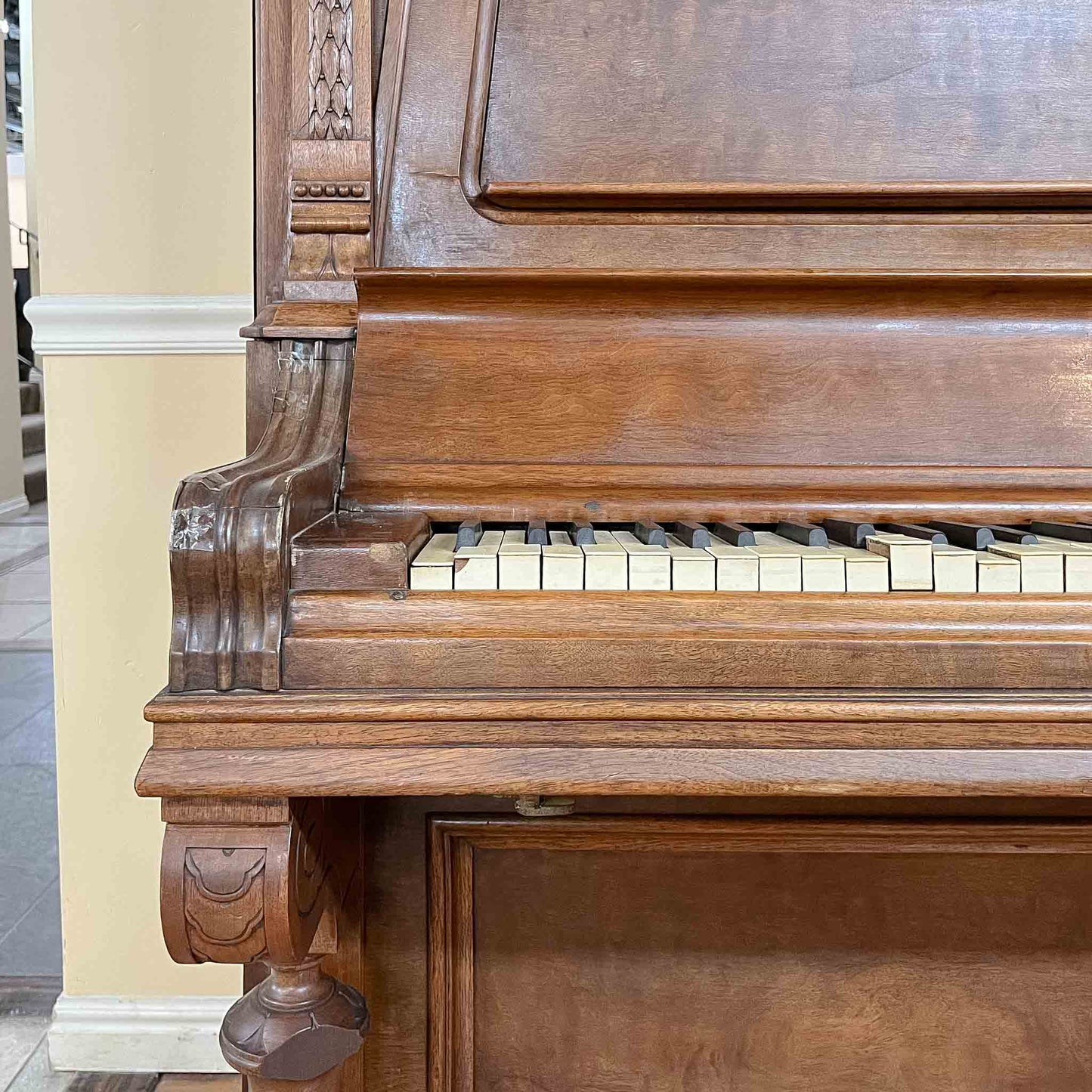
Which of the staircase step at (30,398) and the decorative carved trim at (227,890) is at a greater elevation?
the staircase step at (30,398)

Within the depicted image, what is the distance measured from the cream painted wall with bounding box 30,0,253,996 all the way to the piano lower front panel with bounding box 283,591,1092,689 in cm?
88

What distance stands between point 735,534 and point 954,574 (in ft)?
0.56

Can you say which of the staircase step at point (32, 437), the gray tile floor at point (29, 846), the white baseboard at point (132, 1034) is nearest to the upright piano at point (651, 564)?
the white baseboard at point (132, 1034)

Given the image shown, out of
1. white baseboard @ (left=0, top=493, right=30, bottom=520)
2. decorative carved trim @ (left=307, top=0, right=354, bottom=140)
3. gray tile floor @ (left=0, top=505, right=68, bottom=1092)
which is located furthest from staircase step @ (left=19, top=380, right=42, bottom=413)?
decorative carved trim @ (left=307, top=0, right=354, bottom=140)

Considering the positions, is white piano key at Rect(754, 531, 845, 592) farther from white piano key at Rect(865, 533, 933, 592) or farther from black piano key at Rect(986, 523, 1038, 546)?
black piano key at Rect(986, 523, 1038, 546)

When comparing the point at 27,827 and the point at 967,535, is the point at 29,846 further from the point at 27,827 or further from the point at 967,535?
the point at 967,535

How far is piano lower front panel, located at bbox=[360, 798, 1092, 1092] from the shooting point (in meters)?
0.97

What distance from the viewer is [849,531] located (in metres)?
0.78

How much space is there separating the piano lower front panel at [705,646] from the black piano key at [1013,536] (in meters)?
0.08

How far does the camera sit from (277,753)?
0.63 m

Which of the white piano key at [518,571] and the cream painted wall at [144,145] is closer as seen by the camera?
the white piano key at [518,571]

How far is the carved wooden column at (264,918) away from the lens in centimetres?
66

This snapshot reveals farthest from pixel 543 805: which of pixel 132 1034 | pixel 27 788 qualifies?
pixel 27 788

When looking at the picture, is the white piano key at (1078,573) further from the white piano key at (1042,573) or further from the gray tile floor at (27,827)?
the gray tile floor at (27,827)
